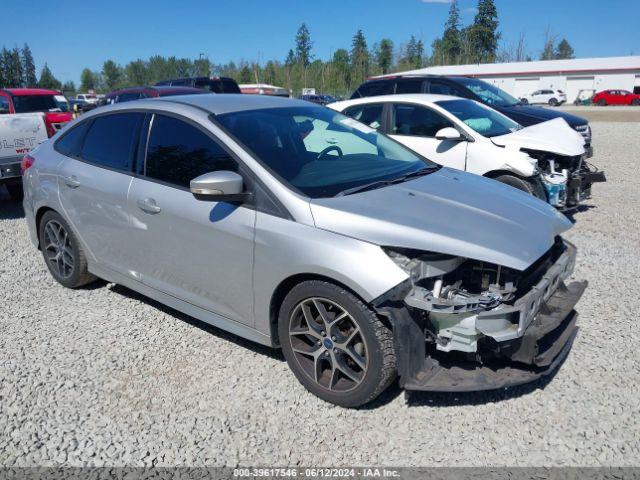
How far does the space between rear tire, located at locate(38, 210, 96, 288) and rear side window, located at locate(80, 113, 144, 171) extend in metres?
0.74

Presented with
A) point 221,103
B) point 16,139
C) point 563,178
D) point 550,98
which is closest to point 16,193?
point 16,139

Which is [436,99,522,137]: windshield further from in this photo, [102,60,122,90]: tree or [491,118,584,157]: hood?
[102,60,122,90]: tree

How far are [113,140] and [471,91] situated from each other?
7.40 m

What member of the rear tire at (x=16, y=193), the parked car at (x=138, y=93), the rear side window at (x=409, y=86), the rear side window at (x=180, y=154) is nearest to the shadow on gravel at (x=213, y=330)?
the rear side window at (x=180, y=154)

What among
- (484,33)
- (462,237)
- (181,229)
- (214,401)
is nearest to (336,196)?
(462,237)

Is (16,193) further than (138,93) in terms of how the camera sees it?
No

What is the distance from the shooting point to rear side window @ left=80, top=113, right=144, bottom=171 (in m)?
4.04

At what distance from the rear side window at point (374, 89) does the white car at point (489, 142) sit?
287cm

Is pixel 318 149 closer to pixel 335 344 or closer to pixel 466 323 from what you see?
pixel 335 344

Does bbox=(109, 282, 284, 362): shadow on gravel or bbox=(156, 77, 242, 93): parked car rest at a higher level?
bbox=(156, 77, 242, 93): parked car

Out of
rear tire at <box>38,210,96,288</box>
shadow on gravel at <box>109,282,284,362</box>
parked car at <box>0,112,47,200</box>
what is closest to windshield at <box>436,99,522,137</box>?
shadow on gravel at <box>109,282,284,362</box>

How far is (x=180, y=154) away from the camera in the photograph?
3695 mm

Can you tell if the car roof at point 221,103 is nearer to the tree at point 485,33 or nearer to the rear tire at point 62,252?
the rear tire at point 62,252

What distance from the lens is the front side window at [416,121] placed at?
7320 mm
